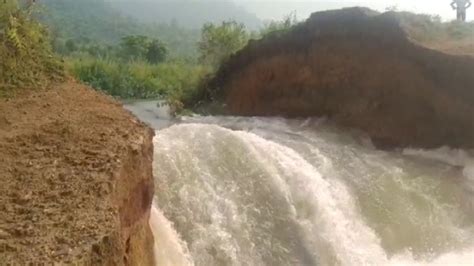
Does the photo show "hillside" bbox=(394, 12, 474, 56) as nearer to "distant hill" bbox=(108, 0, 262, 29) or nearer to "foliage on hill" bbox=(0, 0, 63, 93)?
"foliage on hill" bbox=(0, 0, 63, 93)

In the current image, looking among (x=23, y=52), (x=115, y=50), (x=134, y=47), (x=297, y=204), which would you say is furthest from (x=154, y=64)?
(x=23, y=52)

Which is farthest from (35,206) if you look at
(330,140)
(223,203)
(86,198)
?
(330,140)

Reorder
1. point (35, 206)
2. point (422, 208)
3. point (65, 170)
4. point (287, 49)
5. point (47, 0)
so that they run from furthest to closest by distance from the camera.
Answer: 1. point (47, 0)
2. point (287, 49)
3. point (422, 208)
4. point (65, 170)
5. point (35, 206)

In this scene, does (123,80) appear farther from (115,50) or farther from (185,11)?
(185,11)

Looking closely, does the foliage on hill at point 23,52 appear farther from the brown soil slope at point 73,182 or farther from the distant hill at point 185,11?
the distant hill at point 185,11

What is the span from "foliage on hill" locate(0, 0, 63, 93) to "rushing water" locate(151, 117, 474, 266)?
166 centimetres

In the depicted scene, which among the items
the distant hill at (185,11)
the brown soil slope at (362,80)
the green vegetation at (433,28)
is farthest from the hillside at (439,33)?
the distant hill at (185,11)

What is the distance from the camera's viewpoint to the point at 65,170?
18.4ft

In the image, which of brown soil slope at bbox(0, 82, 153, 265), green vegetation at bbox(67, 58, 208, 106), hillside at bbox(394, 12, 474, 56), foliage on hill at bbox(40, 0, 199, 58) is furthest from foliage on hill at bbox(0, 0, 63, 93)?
foliage on hill at bbox(40, 0, 199, 58)

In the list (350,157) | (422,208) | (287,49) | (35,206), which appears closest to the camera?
(35,206)

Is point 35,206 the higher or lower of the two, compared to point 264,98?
higher

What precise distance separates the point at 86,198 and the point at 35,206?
378 millimetres

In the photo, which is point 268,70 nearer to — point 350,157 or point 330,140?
point 330,140

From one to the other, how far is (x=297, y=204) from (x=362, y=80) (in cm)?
586
